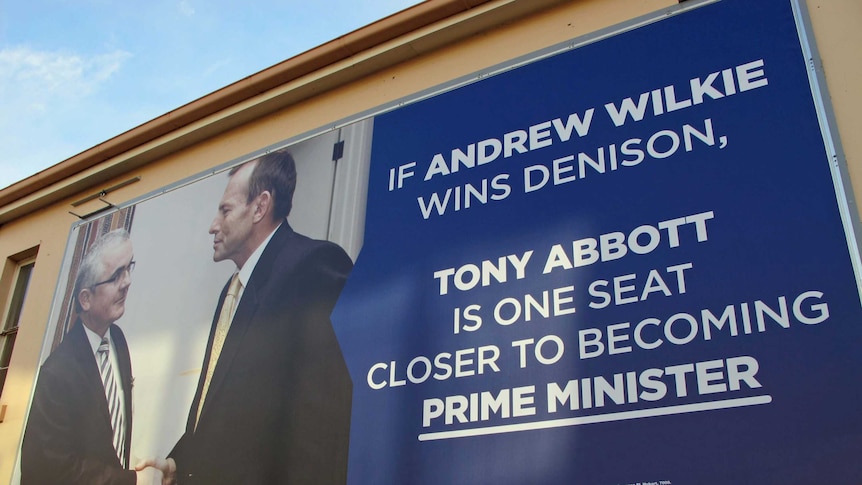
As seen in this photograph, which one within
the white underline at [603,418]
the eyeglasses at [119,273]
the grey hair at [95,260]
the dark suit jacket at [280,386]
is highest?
the grey hair at [95,260]

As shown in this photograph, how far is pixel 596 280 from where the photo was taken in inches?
201

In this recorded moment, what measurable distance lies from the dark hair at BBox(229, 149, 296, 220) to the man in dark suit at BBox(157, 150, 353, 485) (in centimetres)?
1

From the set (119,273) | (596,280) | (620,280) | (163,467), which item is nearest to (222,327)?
(163,467)

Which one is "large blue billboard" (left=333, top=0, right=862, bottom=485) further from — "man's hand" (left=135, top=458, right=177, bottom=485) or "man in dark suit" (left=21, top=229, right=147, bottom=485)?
"man in dark suit" (left=21, top=229, right=147, bottom=485)

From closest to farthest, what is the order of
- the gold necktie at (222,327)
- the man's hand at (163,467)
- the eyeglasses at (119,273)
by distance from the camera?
the man's hand at (163,467), the gold necktie at (222,327), the eyeglasses at (119,273)

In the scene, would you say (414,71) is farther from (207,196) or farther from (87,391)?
(87,391)

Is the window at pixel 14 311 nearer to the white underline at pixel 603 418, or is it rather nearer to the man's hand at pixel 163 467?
the man's hand at pixel 163 467

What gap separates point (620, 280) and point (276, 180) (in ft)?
10.6

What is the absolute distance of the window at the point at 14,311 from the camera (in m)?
8.80

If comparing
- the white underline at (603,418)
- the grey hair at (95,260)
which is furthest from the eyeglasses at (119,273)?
the white underline at (603,418)

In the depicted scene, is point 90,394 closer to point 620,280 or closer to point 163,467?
point 163,467

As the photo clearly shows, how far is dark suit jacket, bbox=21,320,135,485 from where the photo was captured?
6.96 m

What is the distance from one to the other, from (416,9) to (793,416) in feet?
14.1

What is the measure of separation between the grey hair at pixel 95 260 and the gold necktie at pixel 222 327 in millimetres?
1758
